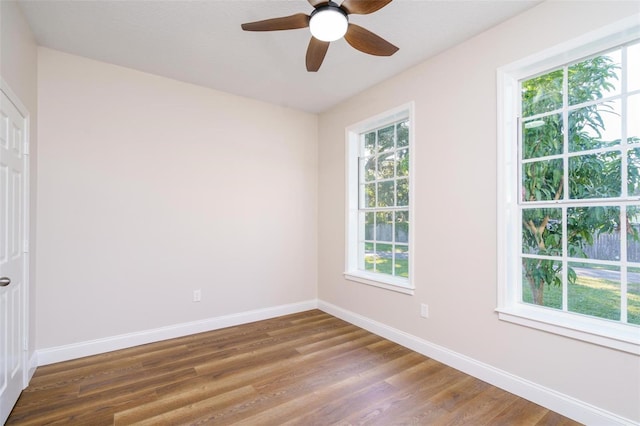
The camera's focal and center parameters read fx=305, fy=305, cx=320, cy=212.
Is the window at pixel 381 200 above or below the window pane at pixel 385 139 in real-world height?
below

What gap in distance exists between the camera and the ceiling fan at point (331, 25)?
5.97 ft

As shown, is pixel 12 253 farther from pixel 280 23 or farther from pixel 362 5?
pixel 362 5

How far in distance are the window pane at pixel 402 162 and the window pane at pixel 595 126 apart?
1.45 metres

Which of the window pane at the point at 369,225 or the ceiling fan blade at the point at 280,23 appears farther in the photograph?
the window pane at the point at 369,225

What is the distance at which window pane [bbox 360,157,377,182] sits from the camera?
384cm

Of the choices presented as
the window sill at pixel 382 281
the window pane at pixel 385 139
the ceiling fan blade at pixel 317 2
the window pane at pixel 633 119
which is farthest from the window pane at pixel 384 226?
the ceiling fan blade at pixel 317 2

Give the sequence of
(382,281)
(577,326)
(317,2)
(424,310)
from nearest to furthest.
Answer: (317,2) → (577,326) → (424,310) → (382,281)

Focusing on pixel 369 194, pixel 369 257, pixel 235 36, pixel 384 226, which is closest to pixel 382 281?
pixel 369 257

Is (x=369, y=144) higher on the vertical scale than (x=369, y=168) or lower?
higher

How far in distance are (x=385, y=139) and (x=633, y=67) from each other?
2111 mm

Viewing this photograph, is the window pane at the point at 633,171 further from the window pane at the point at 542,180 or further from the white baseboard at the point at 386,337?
the white baseboard at the point at 386,337

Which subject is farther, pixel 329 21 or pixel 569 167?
pixel 569 167

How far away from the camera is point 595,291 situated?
2.05 meters

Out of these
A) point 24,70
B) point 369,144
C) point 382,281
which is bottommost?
point 382,281
